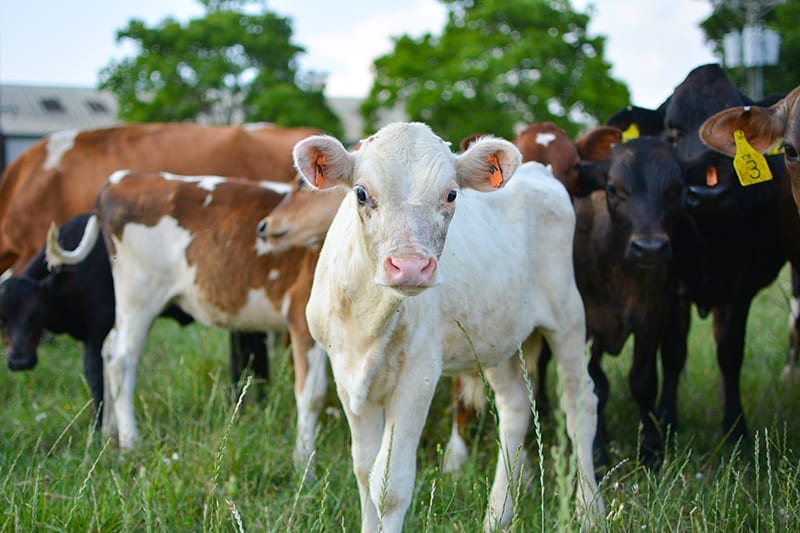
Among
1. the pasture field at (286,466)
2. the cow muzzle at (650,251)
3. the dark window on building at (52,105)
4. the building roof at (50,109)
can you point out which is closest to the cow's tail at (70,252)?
the pasture field at (286,466)

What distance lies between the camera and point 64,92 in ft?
157

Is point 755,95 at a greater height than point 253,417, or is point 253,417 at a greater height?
point 755,95

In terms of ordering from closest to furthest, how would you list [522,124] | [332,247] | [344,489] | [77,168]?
[332,247] → [344,489] → [77,168] → [522,124]

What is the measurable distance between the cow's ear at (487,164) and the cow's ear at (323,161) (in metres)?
0.41

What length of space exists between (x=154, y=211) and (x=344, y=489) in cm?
229

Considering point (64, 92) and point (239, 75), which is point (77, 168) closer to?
point (239, 75)

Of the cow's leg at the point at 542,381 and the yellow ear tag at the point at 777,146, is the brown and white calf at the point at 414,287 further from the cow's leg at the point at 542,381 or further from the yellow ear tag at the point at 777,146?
the cow's leg at the point at 542,381

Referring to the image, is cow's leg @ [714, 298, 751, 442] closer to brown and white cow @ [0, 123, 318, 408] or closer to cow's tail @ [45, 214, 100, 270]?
brown and white cow @ [0, 123, 318, 408]

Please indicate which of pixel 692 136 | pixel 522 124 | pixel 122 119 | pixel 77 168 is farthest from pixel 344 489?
pixel 122 119

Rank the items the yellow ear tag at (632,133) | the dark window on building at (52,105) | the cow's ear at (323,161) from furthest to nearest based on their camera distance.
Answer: the dark window on building at (52,105) < the yellow ear tag at (632,133) < the cow's ear at (323,161)

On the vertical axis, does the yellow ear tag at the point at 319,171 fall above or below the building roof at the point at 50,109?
below

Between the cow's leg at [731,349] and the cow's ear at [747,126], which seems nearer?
the cow's ear at [747,126]

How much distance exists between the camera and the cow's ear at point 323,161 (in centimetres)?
286

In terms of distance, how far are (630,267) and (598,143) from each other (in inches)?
42.6
